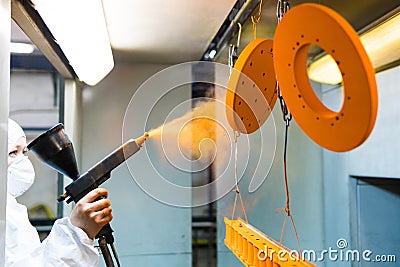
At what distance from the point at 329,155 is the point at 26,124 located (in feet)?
5.24

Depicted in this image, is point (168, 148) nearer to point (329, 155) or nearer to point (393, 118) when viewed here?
point (393, 118)

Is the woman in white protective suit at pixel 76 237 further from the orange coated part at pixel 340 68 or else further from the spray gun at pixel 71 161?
the orange coated part at pixel 340 68

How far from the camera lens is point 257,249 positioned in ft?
2.88

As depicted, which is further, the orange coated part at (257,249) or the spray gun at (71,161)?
Answer: the spray gun at (71,161)

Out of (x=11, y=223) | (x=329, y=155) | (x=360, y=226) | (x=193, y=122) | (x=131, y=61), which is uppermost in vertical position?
(x=131, y=61)

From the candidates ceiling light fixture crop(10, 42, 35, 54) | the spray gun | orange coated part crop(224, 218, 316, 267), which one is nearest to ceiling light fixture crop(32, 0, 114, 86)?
the spray gun

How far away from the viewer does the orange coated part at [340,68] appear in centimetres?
40

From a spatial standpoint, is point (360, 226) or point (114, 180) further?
point (114, 180)

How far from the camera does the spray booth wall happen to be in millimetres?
2057

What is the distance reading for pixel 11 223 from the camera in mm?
1140

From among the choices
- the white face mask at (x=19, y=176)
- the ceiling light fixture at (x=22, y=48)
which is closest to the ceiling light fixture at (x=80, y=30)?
the white face mask at (x=19, y=176)

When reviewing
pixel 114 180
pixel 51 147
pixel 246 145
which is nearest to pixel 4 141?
pixel 51 147

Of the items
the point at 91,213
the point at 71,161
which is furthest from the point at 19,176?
the point at 91,213

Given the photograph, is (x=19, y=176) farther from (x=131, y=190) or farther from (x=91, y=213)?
(x=131, y=190)
